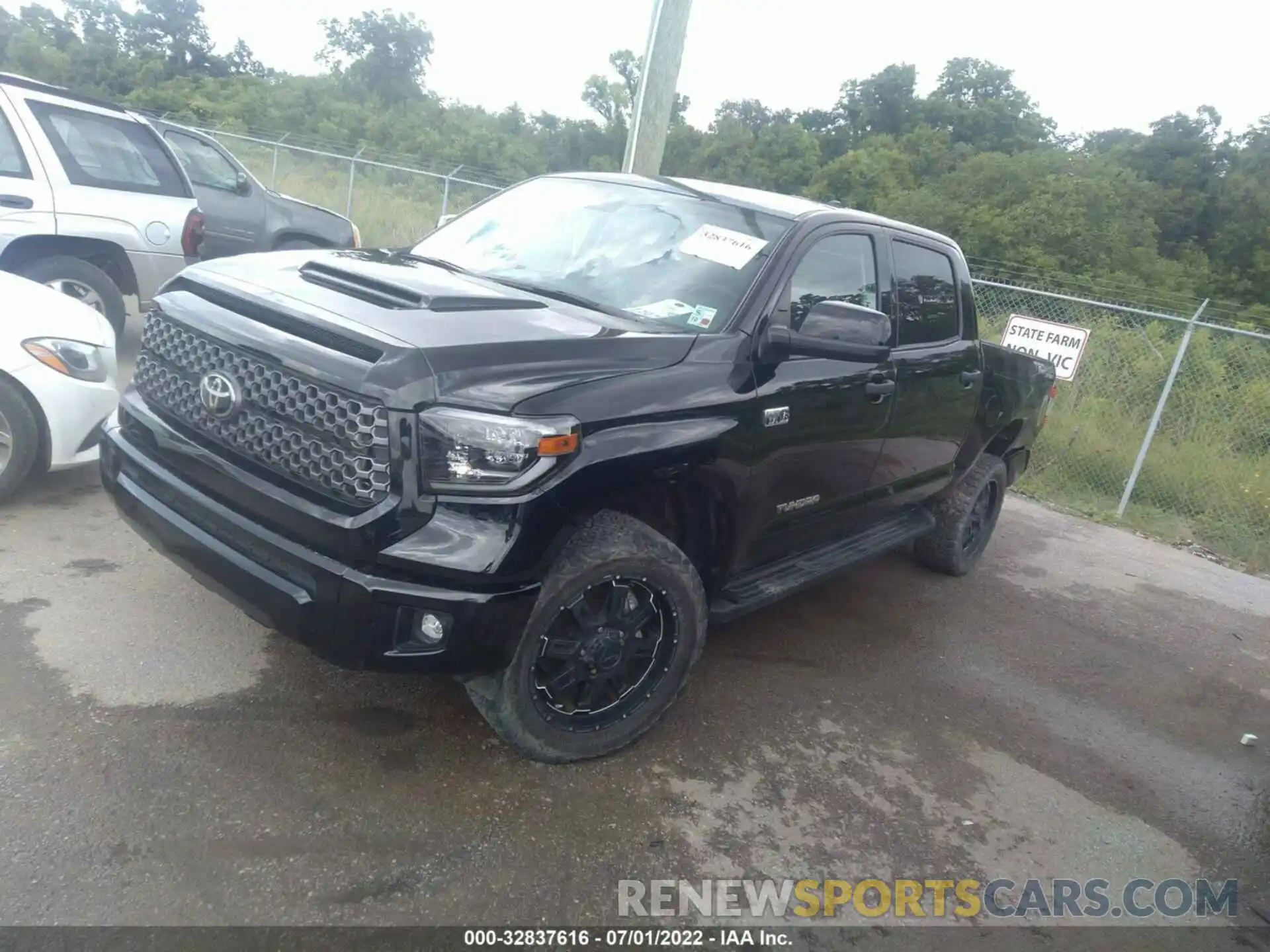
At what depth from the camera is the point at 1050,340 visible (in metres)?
8.20

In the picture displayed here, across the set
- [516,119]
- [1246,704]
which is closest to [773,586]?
[1246,704]

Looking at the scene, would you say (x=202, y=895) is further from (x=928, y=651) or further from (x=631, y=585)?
(x=928, y=651)

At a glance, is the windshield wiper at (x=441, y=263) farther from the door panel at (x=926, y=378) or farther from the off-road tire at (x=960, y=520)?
the off-road tire at (x=960, y=520)

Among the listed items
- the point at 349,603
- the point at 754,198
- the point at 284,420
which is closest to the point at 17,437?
the point at 284,420

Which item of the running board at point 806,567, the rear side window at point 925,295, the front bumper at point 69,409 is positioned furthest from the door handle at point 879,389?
the front bumper at point 69,409

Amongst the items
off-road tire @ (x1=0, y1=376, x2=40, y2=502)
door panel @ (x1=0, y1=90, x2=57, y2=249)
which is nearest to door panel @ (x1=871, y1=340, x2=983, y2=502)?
off-road tire @ (x1=0, y1=376, x2=40, y2=502)

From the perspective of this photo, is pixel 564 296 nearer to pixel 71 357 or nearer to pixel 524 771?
pixel 524 771

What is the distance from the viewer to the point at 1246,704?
4.75 meters

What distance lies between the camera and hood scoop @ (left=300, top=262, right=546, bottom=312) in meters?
2.95

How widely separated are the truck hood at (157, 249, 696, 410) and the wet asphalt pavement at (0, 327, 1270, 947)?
124 cm

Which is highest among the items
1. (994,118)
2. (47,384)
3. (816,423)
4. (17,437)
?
(994,118)

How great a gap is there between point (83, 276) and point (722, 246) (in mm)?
4909

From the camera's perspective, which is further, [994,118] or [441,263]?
[994,118]

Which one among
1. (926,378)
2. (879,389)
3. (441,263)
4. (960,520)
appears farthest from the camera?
(960,520)
